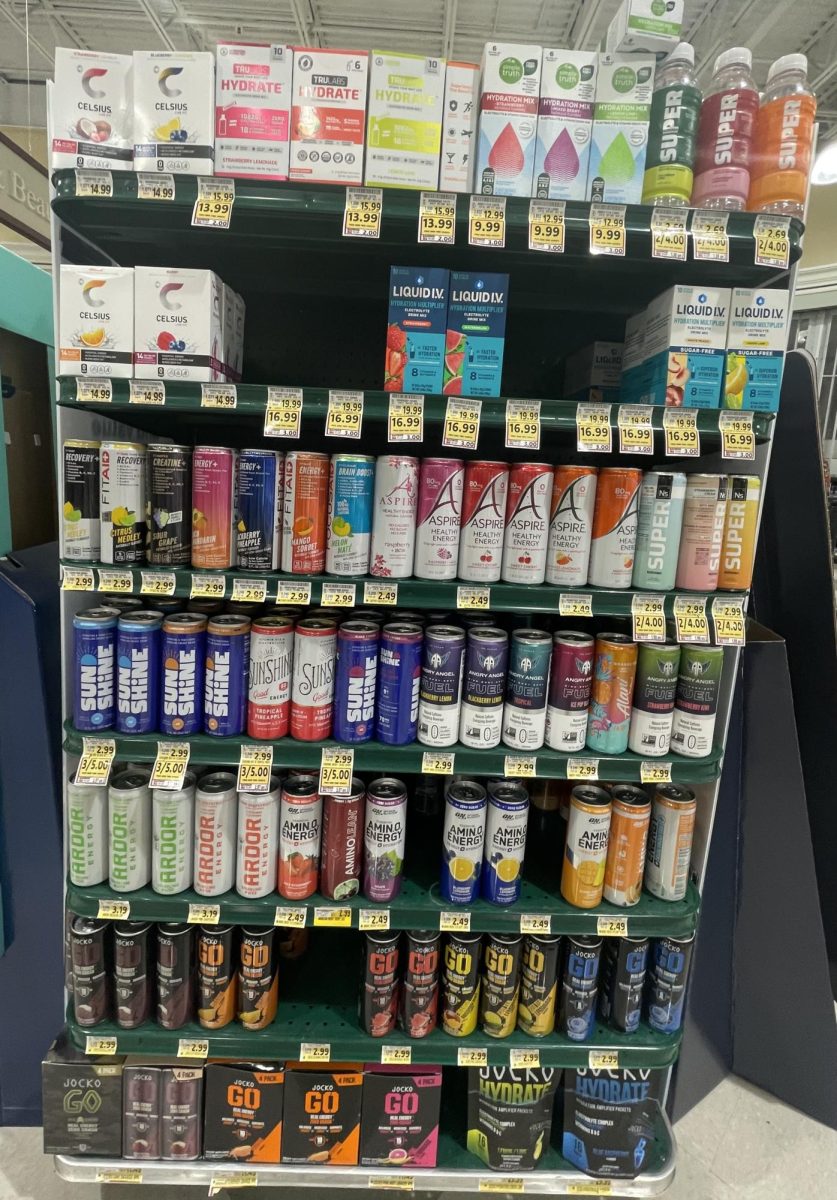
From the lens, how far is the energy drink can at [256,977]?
170 cm

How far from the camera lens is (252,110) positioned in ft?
4.84

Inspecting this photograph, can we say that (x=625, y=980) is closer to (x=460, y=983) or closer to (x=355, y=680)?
(x=460, y=983)

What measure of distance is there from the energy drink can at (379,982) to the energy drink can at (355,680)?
1.73 feet

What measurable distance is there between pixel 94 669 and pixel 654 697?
4.42 feet

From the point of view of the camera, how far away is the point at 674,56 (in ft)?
5.00

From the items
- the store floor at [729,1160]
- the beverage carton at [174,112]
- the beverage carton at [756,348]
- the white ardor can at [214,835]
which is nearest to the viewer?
the beverage carton at [174,112]

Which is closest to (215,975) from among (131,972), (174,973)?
(174,973)

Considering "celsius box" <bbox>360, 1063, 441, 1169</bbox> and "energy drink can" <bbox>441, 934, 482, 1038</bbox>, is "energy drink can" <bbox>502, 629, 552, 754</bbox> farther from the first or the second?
"celsius box" <bbox>360, 1063, 441, 1169</bbox>

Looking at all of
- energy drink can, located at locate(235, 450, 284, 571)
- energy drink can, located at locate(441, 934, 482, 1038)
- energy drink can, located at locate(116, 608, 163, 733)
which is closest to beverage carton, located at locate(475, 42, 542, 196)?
energy drink can, located at locate(235, 450, 284, 571)

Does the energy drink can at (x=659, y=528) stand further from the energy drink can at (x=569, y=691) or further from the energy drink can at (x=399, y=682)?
the energy drink can at (x=399, y=682)

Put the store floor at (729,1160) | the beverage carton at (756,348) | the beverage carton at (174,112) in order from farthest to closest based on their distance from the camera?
the store floor at (729,1160) → the beverage carton at (756,348) → the beverage carton at (174,112)

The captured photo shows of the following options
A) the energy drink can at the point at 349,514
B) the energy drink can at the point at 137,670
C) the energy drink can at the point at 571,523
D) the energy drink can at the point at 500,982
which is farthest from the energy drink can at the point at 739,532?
the energy drink can at the point at 137,670

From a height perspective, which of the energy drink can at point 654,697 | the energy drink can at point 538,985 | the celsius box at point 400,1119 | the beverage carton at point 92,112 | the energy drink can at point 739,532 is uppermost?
the beverage carton at point 92,112

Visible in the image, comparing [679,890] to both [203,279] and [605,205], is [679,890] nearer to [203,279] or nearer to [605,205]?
[605,205]
